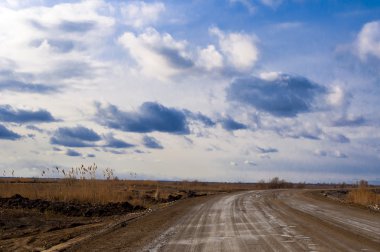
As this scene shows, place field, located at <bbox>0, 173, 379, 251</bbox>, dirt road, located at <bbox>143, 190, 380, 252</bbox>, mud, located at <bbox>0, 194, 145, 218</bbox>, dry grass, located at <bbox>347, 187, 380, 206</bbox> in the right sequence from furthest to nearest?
dry grass, located at <bbox>347, 187, 380, 206</bbox> → mud, located at <bbox>0, 194, 145, 218</bbox> → field, located at <bbox>0, 173, 379, 251</bbox> → dirt road, located at <bbox>143, 190, 380, 252</bbox>

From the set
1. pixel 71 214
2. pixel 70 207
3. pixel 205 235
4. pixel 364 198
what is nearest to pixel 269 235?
pixel 205 235

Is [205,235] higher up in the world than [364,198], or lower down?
lower down

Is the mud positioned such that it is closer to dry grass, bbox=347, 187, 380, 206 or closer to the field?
the field

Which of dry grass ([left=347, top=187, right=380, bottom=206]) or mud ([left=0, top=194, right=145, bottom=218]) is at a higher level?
dry grass ([left=347, top=187, right=380, bottom=206])

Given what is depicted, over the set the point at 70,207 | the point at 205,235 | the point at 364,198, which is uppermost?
the point at 364,198

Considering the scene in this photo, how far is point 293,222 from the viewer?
1766 cm

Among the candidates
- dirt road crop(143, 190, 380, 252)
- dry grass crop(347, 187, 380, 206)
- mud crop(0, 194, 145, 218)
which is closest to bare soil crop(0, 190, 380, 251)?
dirt road crop(143, 190, 380, 252)

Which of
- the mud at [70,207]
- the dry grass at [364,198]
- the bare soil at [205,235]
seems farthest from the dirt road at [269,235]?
the dry grass at [364,198]

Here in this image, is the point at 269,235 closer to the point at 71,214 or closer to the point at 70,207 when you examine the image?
the point at 71,214

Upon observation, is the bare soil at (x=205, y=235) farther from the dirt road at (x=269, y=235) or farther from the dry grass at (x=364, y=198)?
the dry grass at (x=364, y=198)

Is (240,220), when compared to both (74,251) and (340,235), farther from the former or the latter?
(74,251)

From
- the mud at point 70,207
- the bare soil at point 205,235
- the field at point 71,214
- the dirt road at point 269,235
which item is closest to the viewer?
the dirt road at point 269,235

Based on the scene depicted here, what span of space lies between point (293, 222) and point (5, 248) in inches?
374

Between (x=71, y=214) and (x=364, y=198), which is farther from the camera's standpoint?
(x=364, y=198)
